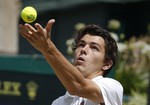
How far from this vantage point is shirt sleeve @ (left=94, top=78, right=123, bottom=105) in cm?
334

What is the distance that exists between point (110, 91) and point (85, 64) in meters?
0.23

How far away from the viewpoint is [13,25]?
1001cm

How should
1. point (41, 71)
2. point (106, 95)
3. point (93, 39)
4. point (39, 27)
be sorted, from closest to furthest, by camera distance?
1. point (39, 27)
2. point (106, 95)
3. point (93, 39)
4. point (41, 71)

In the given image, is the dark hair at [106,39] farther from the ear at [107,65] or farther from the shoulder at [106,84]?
the shoulder at [106,84]

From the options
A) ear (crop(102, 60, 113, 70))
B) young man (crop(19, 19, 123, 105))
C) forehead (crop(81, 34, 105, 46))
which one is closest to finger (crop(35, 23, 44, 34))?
young man (crop(19, 19, 123, 105))

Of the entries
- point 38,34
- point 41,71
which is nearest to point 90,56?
point 38,34

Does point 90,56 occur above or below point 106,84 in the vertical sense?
above

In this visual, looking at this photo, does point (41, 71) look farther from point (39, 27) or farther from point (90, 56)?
point (39, 27)

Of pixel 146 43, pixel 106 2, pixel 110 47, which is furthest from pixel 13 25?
pixel 110 47

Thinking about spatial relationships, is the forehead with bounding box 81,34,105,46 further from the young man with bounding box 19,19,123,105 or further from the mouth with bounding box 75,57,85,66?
the mouth with bounding box 75,57,85,66

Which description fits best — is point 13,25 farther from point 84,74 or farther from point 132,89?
point 84,74

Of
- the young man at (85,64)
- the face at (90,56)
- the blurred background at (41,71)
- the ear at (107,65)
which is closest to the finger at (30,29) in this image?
the young man at (85,64)

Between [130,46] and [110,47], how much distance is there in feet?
11.4

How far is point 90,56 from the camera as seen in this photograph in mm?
3523
